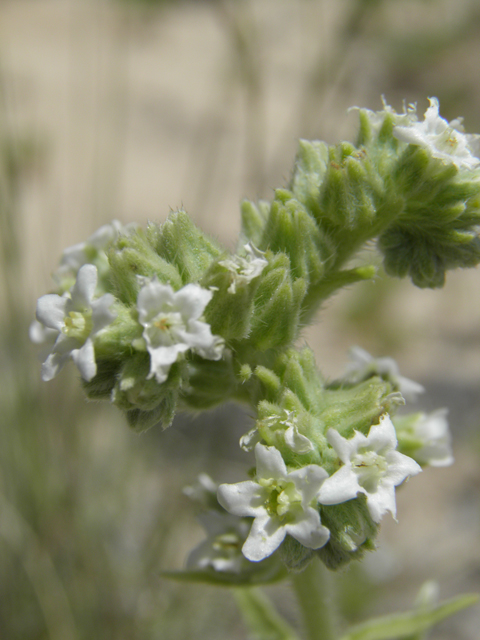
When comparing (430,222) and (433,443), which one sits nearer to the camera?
(430,222)

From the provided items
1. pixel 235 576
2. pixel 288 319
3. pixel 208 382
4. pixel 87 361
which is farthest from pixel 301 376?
pixel 235 576

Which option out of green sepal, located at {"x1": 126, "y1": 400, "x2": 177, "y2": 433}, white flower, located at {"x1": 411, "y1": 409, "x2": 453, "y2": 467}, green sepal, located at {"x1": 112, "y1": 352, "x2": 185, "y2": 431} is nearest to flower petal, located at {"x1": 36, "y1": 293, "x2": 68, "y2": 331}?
green sepal, located at {"x1": 112, "y1": 352, "x2": 185, "y2": 431}

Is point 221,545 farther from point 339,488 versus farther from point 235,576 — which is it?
point 339,488

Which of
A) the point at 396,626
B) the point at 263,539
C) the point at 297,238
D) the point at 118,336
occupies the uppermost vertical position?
the point at 297,238

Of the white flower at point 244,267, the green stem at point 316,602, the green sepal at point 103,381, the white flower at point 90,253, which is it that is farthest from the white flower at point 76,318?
the green stem at point 316,602

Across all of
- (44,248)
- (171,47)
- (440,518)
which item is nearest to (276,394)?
(440,518)
